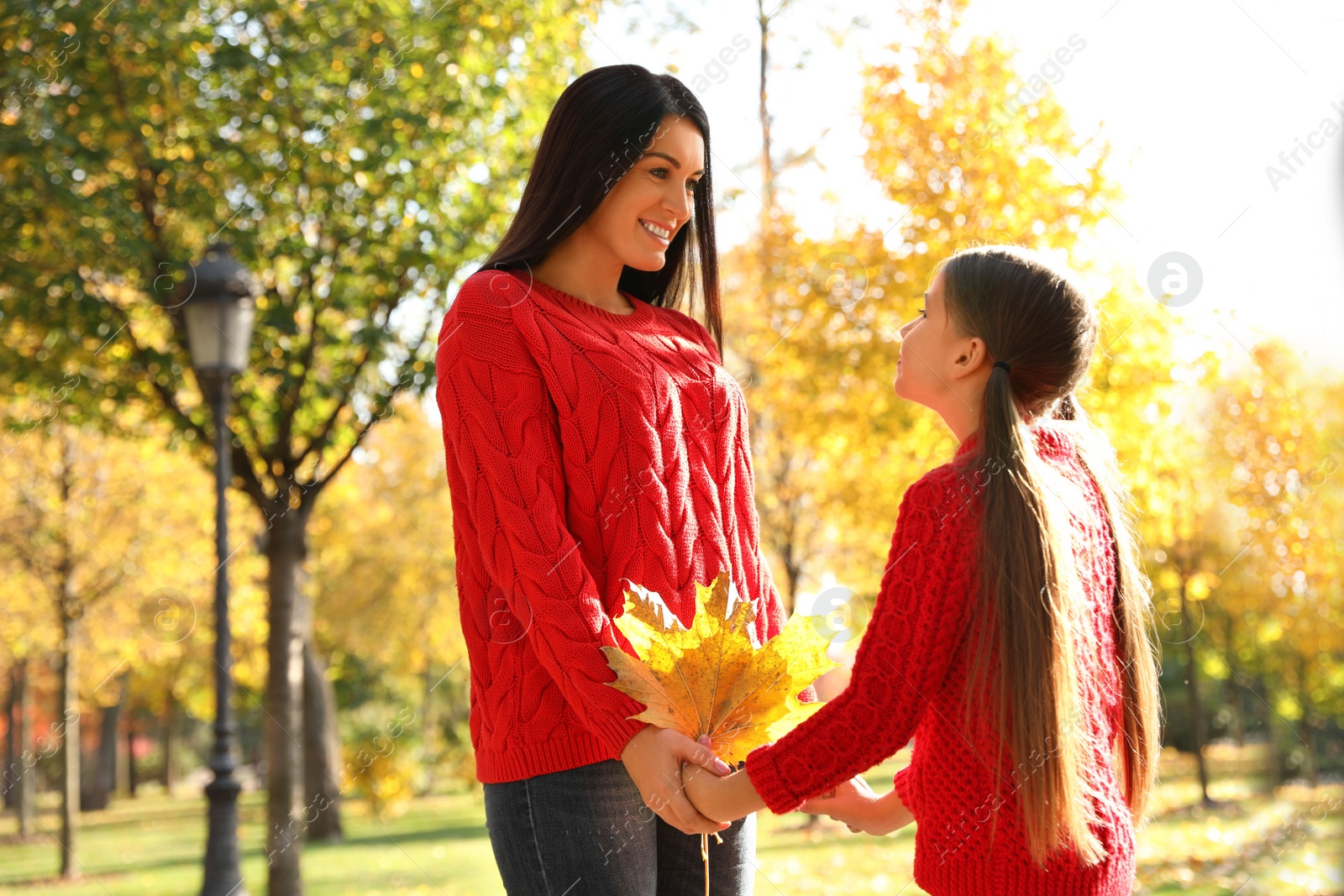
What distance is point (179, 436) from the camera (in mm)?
7395

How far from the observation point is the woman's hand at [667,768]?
68.7 inches

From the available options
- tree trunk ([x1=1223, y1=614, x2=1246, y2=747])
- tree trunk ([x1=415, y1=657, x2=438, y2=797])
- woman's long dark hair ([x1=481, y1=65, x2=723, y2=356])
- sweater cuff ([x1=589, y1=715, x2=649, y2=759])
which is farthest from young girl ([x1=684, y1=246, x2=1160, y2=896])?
tree trunk ([x1=415, y1=657, x2=438, y2=797])

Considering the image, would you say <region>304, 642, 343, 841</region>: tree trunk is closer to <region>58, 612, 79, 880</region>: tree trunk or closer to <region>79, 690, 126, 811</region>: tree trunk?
<region>58, 612, 79, 880</region>: tree trunk

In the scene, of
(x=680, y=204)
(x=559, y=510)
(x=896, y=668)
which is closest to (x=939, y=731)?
(x=896, y=668)

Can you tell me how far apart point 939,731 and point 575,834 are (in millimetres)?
594

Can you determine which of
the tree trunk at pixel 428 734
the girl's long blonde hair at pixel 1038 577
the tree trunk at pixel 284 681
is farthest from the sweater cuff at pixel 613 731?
the tree trunk at pixel 428 734

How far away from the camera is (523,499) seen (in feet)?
6.09

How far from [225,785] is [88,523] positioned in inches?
345

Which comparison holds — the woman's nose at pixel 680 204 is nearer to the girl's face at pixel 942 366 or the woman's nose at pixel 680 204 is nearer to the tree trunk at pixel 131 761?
the girl's face at pixel 942 366

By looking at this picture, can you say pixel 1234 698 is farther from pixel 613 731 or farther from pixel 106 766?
pixel 106 766

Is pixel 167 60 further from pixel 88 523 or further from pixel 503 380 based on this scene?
pixel 88 523

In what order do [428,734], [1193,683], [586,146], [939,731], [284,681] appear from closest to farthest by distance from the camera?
[939,731] < [586,146] < [284,681] < [1193,683] < [428,734]

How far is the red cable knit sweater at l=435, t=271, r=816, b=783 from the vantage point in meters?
1.81

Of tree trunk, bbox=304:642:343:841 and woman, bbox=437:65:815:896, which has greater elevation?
→ woman, bbox=437:65:815:896
